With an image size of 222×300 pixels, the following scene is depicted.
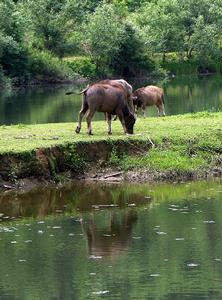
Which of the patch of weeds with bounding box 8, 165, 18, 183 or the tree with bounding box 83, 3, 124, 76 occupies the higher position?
the tree with bounding box 83, 3, 124, 76

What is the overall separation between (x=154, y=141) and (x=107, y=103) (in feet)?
5.95

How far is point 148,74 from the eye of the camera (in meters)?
81.8

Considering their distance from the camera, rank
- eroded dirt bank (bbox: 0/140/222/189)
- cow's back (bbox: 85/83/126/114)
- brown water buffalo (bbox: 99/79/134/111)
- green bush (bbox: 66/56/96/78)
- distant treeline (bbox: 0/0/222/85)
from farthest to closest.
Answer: green bush (bbox: 66/56/96/78) < distant treeline (bbox: 0/0/222/85) < brown water buffalo (bbox: 99/79/134/111) < cow's back (bbox: 85/83/126/114) < eroded dirt bank (bbox: 0/140/222/189)

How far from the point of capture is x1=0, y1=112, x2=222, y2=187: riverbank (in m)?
24.1

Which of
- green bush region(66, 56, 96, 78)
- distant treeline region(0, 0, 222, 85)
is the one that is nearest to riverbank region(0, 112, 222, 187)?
distant treeline region(0, 0, 222, 85)

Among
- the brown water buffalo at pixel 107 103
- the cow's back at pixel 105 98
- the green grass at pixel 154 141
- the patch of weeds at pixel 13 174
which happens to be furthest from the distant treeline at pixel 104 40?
the patch of weeds at pixel 13 174

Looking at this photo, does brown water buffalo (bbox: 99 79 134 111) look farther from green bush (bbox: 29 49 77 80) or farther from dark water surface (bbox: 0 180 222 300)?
green bush (bbox: 29 49 77 80)

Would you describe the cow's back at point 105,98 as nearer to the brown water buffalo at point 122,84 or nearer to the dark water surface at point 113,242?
the brown water buffalo at point 122,84

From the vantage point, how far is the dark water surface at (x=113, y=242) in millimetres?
15359

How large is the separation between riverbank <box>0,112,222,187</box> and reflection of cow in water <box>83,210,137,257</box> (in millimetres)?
3542

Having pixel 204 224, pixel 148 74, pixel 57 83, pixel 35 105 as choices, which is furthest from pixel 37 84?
pixel 204 224

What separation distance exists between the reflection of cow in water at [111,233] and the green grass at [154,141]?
3881 millimetres

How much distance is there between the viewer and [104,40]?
81.1 meters

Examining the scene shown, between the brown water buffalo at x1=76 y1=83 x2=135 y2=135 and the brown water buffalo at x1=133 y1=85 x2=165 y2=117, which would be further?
the brown water buffalo at x1=133 y1=85 x2=165 y2=117
